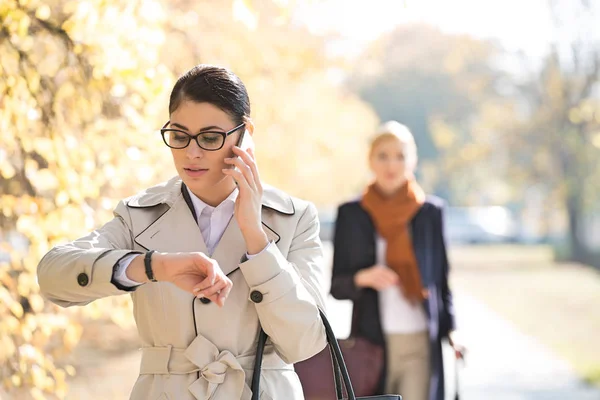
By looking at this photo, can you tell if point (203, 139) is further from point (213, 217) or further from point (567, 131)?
point (567, 131)

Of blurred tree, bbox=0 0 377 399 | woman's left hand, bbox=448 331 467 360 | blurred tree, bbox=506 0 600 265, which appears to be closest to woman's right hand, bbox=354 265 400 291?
woman's left hand, bbox=448 331 467 360

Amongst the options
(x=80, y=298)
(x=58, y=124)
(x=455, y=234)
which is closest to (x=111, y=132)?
(x=58, y=124)

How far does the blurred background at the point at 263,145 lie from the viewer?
15.9 ft

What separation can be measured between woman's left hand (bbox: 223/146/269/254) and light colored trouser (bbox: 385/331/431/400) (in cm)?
288

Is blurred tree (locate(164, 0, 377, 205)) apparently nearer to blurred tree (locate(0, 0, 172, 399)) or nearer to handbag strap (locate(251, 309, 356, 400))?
blurred tree (locate(0, 0, 172, 399))

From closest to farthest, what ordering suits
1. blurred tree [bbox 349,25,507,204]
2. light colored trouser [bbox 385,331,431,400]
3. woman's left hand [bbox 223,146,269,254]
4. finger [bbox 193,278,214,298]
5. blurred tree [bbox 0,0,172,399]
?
finger [bbox 193,278,214,298] → woman's left hand [bbox 223,146,269,254] → blurred tree [bbox 0,0,172,399] → light colored trouser [bbox 385,331,431,400] → blurred tree [bbox 349,25,507,204]

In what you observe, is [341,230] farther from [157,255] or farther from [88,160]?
[157,255]

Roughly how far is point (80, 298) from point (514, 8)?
114ft

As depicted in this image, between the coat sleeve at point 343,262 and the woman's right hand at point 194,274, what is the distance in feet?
9.99

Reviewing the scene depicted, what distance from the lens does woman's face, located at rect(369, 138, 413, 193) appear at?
224 inches

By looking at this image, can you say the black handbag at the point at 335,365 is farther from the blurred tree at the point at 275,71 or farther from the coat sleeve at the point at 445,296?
the blurred tree at the point at 275,71

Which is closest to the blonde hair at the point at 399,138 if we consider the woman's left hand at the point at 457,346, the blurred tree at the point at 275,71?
the woman's left hand at the point at 457,346

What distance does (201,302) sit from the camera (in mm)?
2596

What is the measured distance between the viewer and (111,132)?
5582 mm
